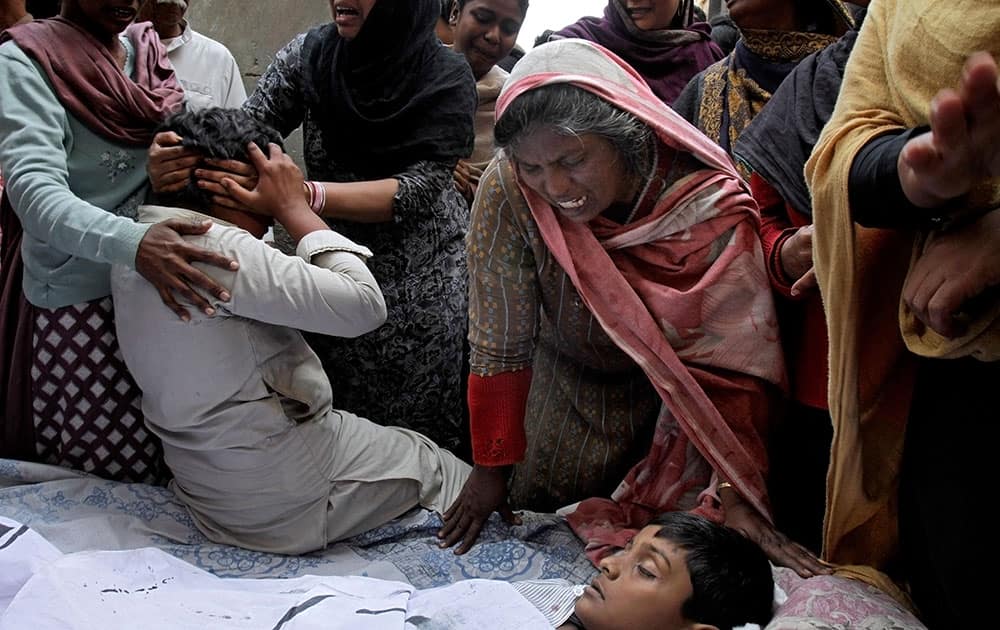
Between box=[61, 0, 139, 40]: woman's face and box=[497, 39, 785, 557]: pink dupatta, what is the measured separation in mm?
1042

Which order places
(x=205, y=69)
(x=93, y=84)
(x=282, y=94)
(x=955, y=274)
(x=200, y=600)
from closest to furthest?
(x=955, y=274) → (x=200, y=600) → (x=93, y=84) → (x=282, y=94) → (x=205, y=69)

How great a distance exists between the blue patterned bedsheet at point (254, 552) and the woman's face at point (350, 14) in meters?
1.38

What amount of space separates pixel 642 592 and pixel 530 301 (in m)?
0.77

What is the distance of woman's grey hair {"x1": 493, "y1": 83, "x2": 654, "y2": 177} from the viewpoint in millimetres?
1873

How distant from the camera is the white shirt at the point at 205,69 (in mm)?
2965

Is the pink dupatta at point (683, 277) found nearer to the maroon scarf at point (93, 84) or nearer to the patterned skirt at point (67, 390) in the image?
the maroon scarf at point (93, 84)

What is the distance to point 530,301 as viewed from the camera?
2168mm

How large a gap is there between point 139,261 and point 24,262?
0.51 m

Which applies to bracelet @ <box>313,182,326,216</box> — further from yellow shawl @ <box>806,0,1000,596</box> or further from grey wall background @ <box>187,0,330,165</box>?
grey wall background @ <box>187,0,330,165</box>

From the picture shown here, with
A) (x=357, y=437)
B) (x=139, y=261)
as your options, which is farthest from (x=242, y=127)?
(x=357, y=437)

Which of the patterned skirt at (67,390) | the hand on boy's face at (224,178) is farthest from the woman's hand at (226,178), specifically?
the patterned skirt at (67,390)

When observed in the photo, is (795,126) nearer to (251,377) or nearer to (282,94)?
(251,377)

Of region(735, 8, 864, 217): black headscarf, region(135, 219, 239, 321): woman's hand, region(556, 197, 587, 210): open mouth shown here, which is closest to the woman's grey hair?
region(556, 197, 587, 210): open mouth

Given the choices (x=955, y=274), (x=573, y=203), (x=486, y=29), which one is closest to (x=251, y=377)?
(x=573, y=203)
